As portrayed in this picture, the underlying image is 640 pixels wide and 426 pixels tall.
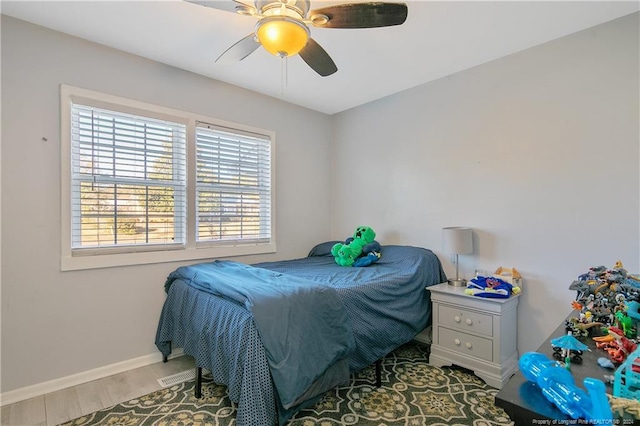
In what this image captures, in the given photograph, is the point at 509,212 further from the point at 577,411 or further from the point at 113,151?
the point at 113,151

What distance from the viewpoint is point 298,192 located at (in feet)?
12.0

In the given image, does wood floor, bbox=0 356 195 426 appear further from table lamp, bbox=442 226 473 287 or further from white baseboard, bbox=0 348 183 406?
table lamp, bbox=442 226 473 287

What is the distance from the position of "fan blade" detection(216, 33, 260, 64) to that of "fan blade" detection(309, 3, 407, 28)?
0.42m

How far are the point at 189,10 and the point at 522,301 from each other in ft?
10.2

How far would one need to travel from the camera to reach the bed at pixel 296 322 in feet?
5.16

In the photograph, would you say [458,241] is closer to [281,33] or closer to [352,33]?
[352,33]

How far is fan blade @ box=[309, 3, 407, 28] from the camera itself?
4.95 ft

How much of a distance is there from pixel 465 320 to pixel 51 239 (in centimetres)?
300

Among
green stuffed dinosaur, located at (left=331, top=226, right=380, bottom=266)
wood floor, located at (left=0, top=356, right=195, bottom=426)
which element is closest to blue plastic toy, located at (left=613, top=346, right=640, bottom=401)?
green stuffed dinosaur, located at (left=331, top=226, right=380, bottom=266)

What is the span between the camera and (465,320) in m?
2.36

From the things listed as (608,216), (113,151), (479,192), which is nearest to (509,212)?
(479,192)

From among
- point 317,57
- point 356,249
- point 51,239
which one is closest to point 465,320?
point 356,249

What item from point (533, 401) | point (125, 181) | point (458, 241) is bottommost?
point (533, 401)

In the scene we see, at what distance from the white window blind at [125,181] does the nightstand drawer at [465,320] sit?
2265 mm
